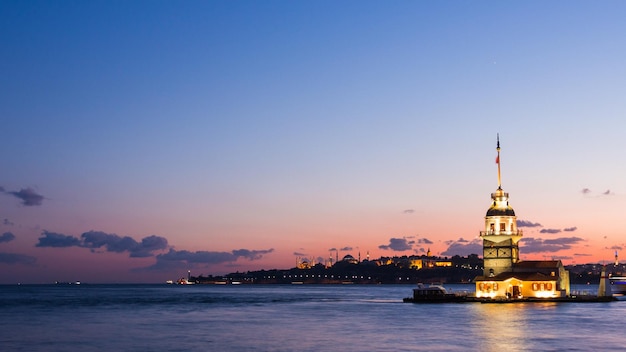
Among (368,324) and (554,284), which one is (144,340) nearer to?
(368,324)

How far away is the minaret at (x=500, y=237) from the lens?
111875mm

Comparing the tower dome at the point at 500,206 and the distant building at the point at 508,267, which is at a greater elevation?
the tower dome at the point at 500,206

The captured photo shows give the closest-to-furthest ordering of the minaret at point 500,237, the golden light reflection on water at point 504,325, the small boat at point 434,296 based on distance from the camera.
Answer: the golden light reflection on water at point 504,325, the minaret at point 500,237, the small boat at point 434,296

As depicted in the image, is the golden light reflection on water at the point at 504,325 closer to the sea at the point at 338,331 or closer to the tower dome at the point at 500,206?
the sea at the point at 338,331

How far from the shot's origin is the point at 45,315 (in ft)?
351

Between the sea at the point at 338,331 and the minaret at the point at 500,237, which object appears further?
the minaret at the point at 500,237

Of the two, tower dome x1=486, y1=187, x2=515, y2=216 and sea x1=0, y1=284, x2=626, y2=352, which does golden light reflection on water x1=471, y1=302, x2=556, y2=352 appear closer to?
sea x1=0, y1=284, x2=626, y2=352

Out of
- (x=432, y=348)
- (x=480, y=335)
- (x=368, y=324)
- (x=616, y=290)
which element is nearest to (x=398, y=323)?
(x=368, y=324)

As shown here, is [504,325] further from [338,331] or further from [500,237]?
[500,237]

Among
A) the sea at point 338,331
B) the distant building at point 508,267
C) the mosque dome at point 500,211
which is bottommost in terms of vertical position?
the sea at point 338,331

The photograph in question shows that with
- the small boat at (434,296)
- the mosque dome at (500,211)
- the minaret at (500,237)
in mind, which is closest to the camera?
the minaret at (500,237)

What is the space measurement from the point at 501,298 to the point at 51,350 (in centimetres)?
6601

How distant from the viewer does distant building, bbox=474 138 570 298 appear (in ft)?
357

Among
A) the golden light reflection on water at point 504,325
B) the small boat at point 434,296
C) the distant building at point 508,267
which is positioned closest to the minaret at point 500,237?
the distant building at point 508,267
